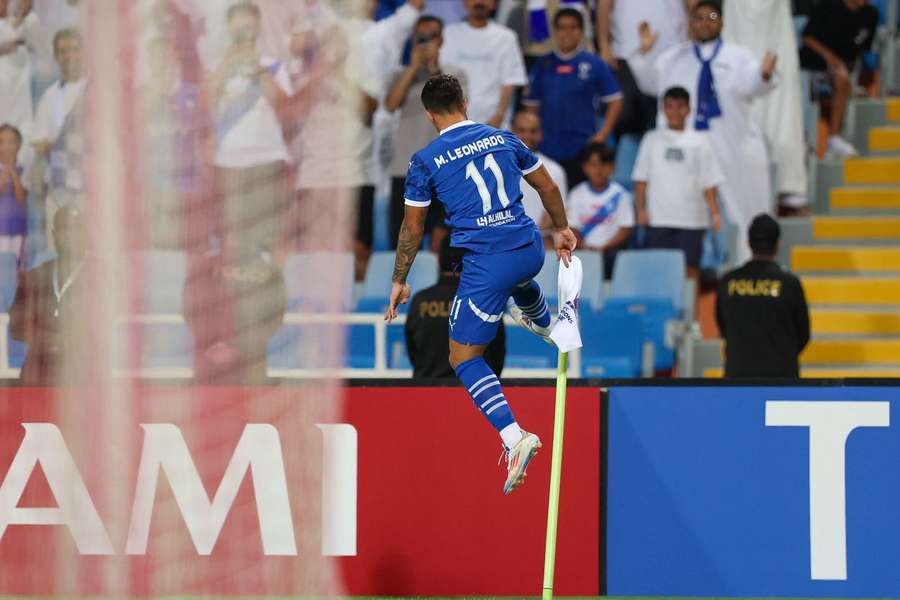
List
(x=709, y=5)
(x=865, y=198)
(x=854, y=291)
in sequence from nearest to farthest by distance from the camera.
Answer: (x=854, y=291) → (x=709, y=5) → (x=865, y=198)

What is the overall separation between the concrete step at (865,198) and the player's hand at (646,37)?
6.49 feet

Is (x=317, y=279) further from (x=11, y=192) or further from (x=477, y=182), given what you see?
(x=11, y=192)

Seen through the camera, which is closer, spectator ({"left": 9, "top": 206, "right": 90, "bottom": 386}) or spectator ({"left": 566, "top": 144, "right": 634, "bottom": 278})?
spectator ({"left": 9, "top": 206, "right": 90, "bottom": 386})

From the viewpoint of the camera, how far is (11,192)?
9258 millimetres

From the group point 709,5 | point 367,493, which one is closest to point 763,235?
point 367,493

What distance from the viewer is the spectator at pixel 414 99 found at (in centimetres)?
1174

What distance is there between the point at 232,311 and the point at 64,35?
2.34 meters

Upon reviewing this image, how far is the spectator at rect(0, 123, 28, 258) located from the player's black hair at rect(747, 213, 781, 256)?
13.6 ft

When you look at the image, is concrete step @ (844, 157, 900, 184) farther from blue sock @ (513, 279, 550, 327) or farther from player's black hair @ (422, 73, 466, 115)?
player's black hair @ (422, 73, 466, 115)

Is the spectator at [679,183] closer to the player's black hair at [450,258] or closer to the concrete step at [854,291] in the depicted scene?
the concrete step at [854,291]

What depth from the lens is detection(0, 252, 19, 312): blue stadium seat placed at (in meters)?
8.40

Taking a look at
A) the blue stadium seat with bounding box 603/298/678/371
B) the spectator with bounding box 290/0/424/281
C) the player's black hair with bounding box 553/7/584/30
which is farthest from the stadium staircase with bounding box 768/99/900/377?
Answer: the spectator with bounding box 290/0/424/281

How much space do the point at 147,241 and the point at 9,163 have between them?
391 cm

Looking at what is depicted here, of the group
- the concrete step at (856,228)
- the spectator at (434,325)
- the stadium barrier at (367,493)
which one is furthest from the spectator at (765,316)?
the concrete step at (856,228)
